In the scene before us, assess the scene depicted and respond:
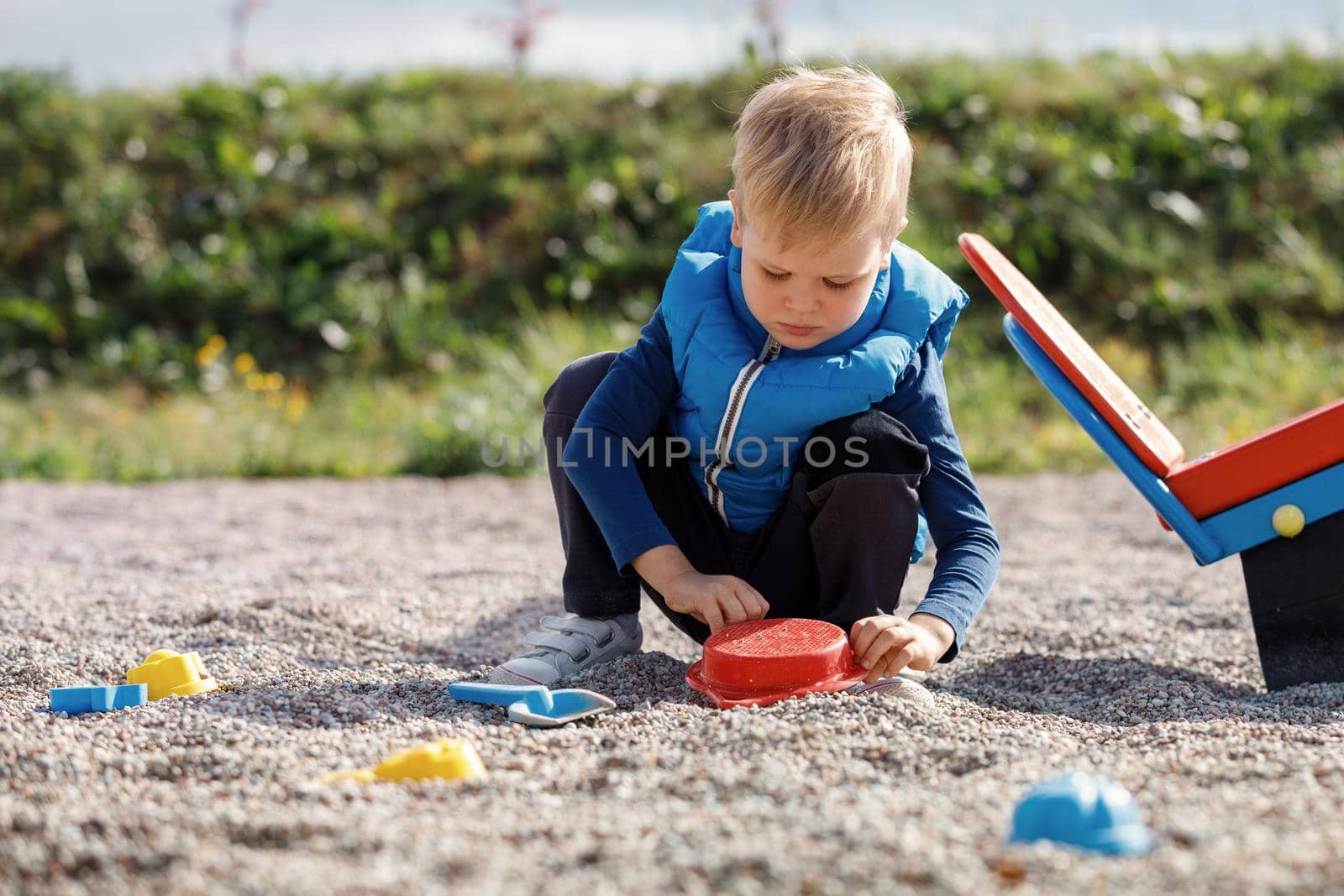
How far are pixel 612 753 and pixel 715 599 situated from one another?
0.42 metres

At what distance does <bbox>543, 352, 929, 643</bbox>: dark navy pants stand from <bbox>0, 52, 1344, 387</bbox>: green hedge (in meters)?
4.70

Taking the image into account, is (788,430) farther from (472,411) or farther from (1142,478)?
(472,411)

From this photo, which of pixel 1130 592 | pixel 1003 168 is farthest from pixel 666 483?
pixel 1003 168

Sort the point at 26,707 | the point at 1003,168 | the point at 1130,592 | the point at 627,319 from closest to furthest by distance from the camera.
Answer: the point at 26,707 → the point at 1130,592 → the point at 627,319 → the point at 1003,168

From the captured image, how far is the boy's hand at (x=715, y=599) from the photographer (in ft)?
6.77

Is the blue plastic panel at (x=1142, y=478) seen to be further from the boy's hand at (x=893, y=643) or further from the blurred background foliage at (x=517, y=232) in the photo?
the blurred background foliage at (x=517, y=232)

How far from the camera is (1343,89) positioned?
765 centimetres

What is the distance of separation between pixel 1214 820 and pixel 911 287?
107 cm

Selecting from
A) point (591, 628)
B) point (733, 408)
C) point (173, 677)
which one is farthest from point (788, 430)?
point (173, 677)

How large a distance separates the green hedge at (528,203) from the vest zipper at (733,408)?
4.72 metres

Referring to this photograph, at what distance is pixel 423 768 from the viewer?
62.9 inches

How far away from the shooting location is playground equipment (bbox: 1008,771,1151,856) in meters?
1.29

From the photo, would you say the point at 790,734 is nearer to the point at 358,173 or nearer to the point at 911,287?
the point at 911,287

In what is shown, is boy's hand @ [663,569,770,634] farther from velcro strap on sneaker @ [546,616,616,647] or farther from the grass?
the grass
